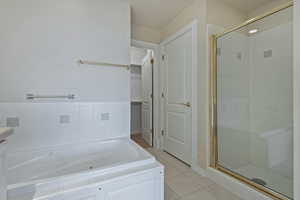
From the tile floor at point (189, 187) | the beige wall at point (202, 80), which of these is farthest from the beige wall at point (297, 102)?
the beige wall at point (202, 80)

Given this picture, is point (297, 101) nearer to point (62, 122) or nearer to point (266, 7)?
point (266, 7)

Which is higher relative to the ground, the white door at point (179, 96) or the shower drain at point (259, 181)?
the white door at point (179, 96)

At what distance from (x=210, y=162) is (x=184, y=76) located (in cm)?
128

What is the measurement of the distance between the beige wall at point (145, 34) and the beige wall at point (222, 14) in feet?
3.85

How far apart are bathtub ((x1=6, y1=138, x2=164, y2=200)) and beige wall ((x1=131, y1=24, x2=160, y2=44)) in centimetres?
192

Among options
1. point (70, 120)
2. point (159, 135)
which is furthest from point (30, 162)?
point (159, 135)

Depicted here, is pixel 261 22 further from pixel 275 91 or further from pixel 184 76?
pixel 184 76

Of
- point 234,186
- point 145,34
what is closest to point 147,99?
point 145,34

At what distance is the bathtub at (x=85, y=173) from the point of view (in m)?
0.95

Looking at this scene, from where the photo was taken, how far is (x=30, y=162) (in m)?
1.45

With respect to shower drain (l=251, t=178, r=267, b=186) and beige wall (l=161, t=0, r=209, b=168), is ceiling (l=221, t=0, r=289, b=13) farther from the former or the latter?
shower drain (l=251, t=178, r=267, b=186)

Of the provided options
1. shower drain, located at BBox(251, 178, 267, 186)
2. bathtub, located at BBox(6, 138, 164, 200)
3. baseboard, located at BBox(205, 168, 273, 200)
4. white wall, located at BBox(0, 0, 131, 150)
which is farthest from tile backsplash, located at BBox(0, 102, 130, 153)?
shower drain, located at BBox(251, 178, 267, 186)

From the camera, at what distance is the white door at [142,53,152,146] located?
10.2 ft

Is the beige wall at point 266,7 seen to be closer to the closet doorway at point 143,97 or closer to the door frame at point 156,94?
the door frame at point 156,94
